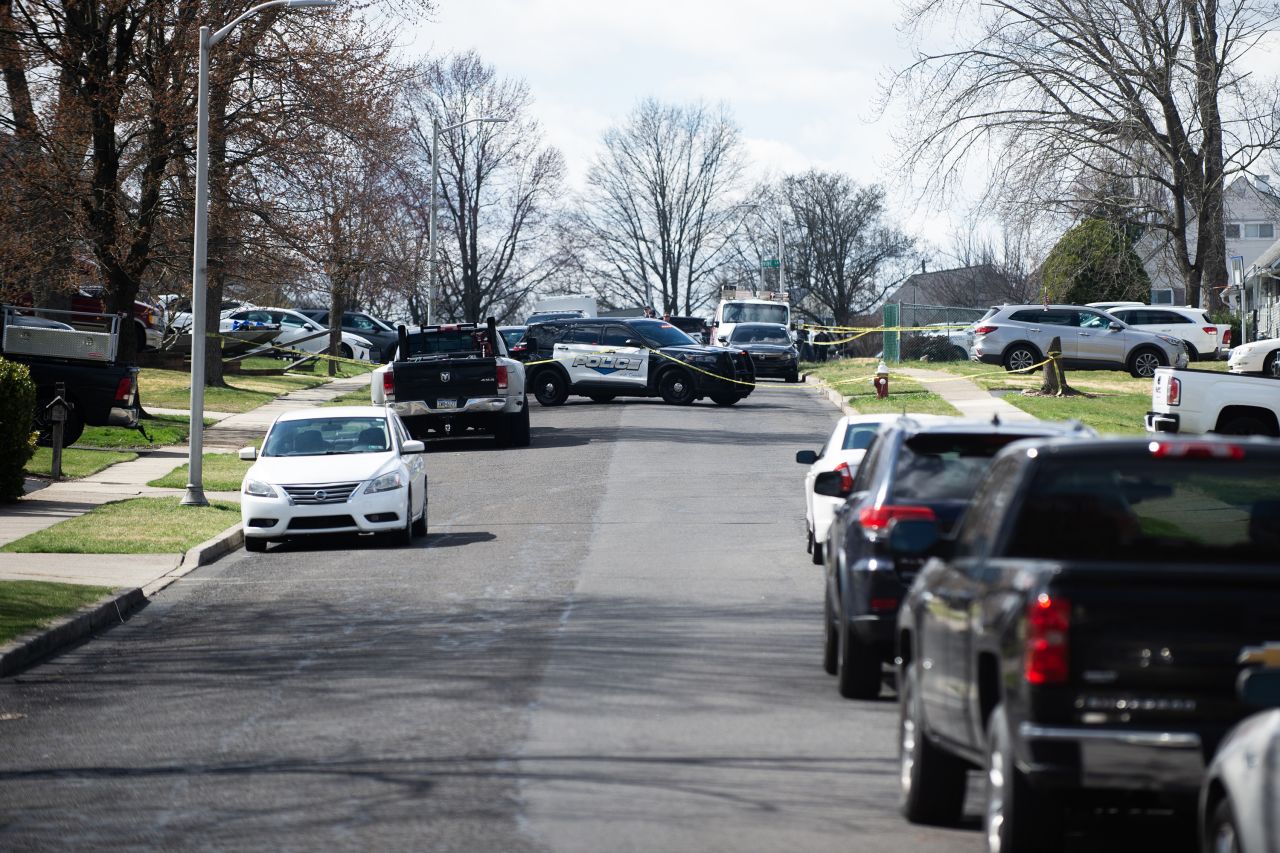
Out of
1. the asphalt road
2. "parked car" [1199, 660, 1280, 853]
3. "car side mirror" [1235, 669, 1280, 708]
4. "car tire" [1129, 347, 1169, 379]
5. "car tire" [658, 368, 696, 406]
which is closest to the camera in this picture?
"parked car" [1199, 660, 1280, 853]

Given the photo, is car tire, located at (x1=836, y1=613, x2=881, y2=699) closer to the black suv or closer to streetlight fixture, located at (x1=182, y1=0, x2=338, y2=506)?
→ the black suv

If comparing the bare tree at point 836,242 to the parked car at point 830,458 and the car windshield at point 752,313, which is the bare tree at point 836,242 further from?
the parked car at point 830,458

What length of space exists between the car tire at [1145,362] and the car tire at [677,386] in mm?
11028

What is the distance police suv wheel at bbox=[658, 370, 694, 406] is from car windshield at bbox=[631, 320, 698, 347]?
28.4 inches

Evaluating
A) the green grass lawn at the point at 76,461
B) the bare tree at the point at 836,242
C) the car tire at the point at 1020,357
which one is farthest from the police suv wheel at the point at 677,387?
the bare tree at the point at 836,242

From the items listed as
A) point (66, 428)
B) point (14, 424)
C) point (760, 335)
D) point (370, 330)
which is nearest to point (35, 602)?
point (14, 424)

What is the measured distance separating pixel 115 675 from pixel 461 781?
4.82m

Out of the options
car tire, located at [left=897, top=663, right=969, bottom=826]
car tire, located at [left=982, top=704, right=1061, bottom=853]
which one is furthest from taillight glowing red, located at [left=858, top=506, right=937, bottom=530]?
car tire, located at [left=982, top=704, right=1061, bottom=853]

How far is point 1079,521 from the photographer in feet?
21.1

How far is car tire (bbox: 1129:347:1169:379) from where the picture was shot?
40.6 metres

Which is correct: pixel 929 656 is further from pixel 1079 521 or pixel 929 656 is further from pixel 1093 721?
pixel 1093 721

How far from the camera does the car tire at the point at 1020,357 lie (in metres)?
41.3

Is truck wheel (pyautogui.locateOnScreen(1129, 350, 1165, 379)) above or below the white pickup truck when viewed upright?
above

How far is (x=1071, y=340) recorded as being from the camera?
41312 mm
